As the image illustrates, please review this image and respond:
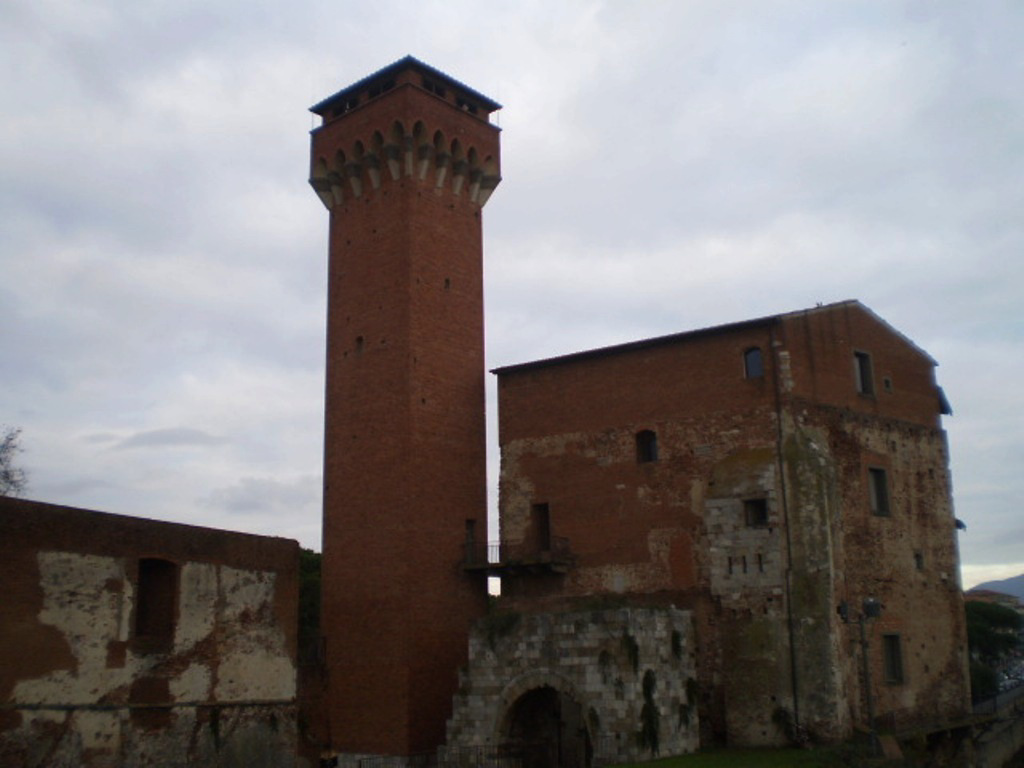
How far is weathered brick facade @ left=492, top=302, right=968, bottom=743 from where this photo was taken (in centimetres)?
2530

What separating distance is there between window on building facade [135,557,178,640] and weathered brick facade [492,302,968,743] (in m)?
10.4

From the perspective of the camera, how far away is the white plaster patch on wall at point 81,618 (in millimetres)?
18781

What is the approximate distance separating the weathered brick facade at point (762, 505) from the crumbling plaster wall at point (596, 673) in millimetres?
1562

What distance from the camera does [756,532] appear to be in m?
26.0

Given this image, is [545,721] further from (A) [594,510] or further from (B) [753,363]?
(B) [753,363]

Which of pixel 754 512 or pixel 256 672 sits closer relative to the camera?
pixel 256 672

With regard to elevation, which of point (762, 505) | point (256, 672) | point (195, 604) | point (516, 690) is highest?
point (762, 505)

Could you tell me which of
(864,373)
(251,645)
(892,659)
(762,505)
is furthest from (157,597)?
(864,373)

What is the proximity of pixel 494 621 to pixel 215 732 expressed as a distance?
270 inches

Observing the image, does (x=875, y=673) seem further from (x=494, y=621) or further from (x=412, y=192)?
(x=412, y=192)

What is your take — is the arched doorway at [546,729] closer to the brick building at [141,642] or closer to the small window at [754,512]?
the brick building at [141,642]

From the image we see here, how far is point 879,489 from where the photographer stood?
28797 millimetres

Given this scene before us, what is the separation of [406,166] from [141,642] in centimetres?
1581

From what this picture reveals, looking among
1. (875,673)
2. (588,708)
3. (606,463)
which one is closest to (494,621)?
(588,708)
